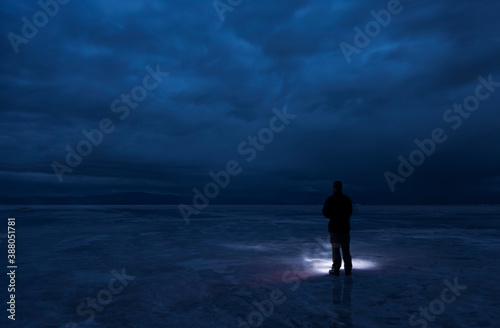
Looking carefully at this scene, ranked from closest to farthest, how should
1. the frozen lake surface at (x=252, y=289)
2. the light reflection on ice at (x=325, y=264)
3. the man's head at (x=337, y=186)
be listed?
the frozen lake surface at (x=252, y=289)
the man's head at (x=337, y=186)
the light reflection on ice at (x=325, y=264)

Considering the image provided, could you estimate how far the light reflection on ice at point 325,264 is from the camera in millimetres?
8120

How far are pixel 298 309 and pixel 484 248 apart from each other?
1031 cm

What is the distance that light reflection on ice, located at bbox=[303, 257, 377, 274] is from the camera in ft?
26.6

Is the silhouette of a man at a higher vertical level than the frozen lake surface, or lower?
higher

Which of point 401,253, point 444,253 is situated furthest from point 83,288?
point 444,253

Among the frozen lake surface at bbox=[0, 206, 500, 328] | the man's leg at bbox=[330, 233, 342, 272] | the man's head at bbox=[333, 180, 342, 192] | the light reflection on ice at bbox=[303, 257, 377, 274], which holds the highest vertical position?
the man's head at bbox=[333, 180, 342, 192]

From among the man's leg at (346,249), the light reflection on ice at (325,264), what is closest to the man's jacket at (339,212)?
the man's leg at (346,249)

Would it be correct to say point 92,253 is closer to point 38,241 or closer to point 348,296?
point 38,241

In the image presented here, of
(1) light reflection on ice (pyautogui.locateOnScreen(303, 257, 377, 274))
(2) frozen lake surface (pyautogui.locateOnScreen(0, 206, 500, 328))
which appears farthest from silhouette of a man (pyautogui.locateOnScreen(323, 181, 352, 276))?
(1) light reflection on ice (pyautogui.locateOnScreen(303, 257, 377, 274))

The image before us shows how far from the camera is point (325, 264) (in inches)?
346

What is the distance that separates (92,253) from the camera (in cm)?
1077

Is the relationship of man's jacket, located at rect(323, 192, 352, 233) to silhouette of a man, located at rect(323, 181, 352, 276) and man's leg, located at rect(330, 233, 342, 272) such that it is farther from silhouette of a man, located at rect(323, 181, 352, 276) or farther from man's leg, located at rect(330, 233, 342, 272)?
man's leg, located at rect(330, 233, 342, 272)

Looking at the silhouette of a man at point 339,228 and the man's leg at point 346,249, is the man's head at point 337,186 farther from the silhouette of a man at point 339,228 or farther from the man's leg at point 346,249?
the man's leg at point 346,249

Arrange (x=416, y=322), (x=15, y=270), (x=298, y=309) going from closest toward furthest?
1. (x=416, y=322)
2. (x=298, y=309)
3. (x=15, y=270)
